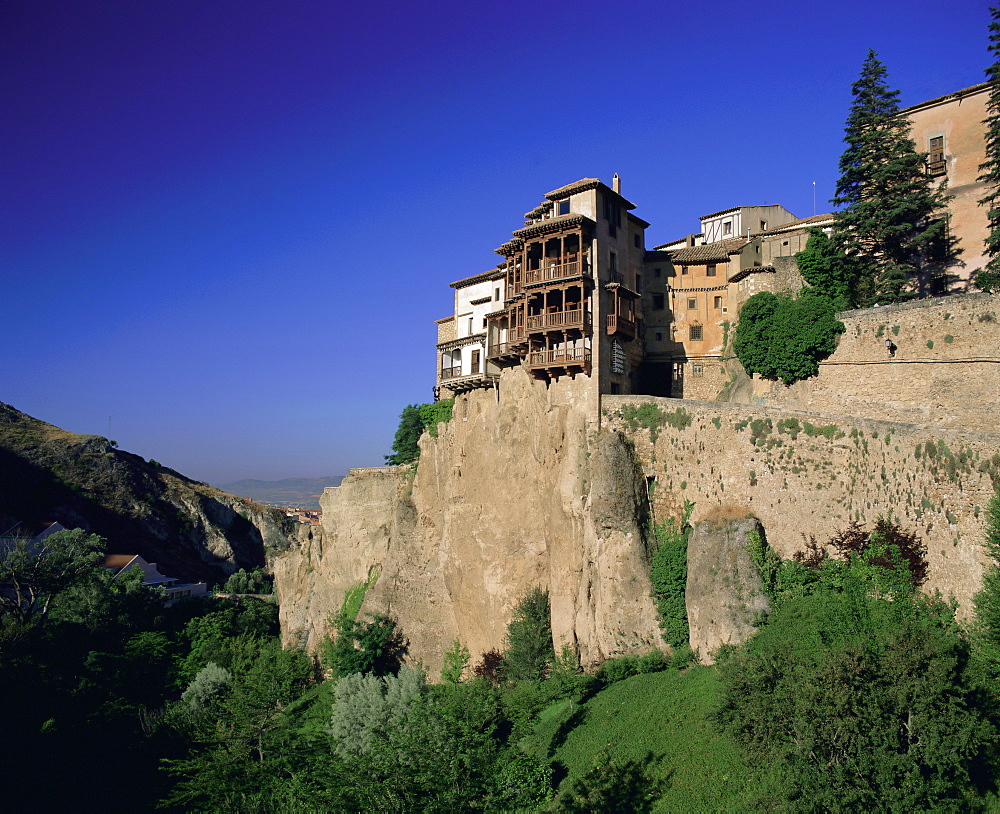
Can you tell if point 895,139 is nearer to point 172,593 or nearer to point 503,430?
point 503,430

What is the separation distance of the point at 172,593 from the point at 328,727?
56.1 meters

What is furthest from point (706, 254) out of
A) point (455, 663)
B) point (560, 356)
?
point (455, 663)

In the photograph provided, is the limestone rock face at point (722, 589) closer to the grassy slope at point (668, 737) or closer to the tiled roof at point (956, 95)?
the grassy slope at point (668, 737)

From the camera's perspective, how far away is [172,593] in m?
83.1

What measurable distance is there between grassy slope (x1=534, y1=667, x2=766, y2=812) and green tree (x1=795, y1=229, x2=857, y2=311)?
876 inches

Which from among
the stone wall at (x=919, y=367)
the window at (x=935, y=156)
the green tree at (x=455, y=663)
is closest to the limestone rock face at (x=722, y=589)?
the stone wall at (x=919, y=367)

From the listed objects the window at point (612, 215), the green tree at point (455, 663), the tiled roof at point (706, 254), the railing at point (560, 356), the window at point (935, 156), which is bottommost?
the green tree at point (455, 663)

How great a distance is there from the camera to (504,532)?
39.6m

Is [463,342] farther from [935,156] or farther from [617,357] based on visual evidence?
[935,156]

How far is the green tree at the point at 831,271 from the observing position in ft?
123

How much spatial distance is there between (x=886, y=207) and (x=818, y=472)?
17.7 m

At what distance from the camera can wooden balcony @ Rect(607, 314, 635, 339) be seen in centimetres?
3812

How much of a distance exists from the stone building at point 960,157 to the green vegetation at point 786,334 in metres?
7.55

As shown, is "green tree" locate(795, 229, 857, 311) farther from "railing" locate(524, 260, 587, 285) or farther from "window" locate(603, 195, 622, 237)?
"railing" locate(524, 260, 587, 285)
